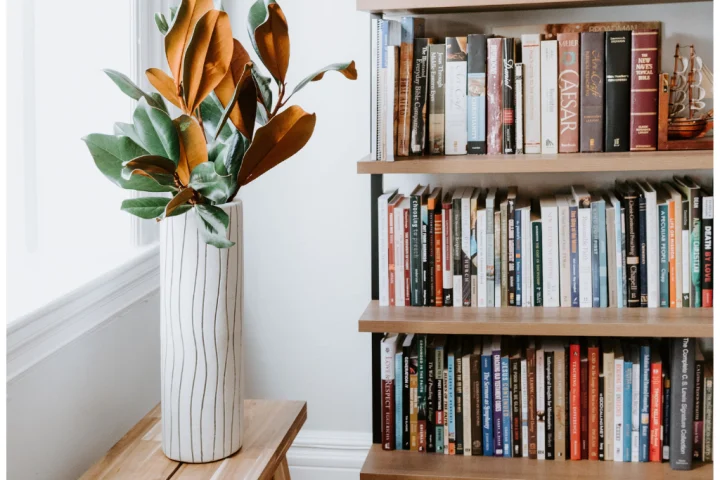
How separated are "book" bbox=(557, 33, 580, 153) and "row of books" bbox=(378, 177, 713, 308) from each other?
0.13 meters

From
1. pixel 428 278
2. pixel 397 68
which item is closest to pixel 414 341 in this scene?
pixel 428 278

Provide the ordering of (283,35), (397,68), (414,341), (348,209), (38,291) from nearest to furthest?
1. (283,35)
2. (38,291)
3. (397,68)
4. (414,341)
5. (348,209)

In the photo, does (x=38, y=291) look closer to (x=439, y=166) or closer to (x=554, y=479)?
(x=439, y=166)

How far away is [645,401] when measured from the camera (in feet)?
6.25

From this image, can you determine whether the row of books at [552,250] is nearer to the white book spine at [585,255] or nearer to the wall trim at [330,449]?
the white book spine at [585,255]

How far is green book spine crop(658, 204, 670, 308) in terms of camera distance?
6.09 ft

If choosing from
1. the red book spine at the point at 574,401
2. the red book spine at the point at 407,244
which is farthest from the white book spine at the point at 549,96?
the red book spine at the point at 574,401

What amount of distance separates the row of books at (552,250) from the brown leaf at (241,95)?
0.60 meters

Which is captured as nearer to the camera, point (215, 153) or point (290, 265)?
point (215, 153)

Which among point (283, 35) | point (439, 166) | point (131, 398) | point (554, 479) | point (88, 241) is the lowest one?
Answer: point (554, 479)

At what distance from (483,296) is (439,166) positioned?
320mm

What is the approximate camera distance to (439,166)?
181cm

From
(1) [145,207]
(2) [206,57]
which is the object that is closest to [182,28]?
(2) [206,57]

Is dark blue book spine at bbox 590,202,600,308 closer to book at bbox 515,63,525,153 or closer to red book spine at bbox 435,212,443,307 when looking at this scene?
book at bbox 515,63,525,153
